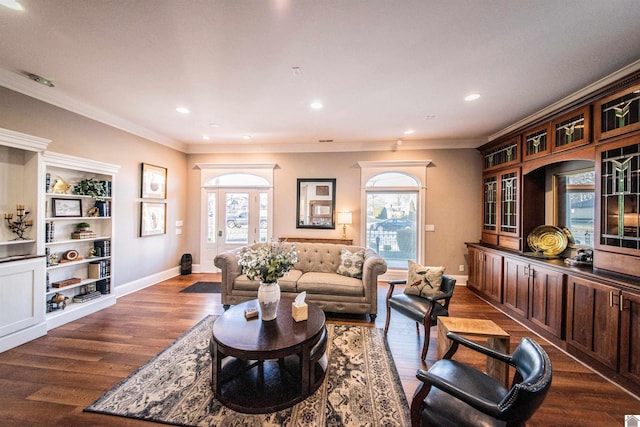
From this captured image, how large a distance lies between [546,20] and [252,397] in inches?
144

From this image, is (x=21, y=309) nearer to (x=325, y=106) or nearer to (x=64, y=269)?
(x=64, y=269)

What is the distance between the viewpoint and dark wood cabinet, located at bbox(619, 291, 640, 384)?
203 centimetres

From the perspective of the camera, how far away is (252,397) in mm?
1925

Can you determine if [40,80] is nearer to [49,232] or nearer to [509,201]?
[49,232]

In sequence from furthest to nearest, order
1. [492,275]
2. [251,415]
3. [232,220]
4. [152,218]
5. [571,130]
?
[232,220] < [152,218] < [492,275] < [571,130] < [251,415]

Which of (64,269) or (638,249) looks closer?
(638,249)

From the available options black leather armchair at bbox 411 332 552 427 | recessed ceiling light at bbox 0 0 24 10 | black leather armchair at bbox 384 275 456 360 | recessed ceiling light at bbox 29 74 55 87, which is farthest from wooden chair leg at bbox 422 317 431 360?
recessed ceiling light at bbox 29 74 55 87

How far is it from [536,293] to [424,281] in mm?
1495

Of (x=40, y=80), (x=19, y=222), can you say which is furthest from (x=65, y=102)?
(x=19, y=222)

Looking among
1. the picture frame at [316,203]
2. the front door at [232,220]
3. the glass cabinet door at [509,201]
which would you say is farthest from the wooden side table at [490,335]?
the front door at [232,220]

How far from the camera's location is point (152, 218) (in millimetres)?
4770

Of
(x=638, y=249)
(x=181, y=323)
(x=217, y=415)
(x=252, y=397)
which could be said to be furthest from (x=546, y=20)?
(x=181, y=323)

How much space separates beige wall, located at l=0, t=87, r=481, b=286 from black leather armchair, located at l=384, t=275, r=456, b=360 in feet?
8.10

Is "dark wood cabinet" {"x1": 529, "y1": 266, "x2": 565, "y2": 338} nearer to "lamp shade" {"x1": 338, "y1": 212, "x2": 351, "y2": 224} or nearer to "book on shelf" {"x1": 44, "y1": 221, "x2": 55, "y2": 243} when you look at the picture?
"lamp shade" {"x1": 338, "y1": 212, "x2": 351, "y2": 224}
